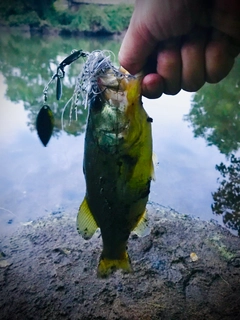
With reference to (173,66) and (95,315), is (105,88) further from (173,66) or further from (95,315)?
(95,315)

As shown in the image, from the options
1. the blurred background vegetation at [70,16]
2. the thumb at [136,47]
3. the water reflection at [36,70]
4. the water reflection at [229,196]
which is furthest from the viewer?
the blurred background vegetation at [70,16]

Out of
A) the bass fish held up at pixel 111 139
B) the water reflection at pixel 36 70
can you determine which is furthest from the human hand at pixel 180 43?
the water reflection at pixel 36 70

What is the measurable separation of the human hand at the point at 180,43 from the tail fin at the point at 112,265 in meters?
0.58

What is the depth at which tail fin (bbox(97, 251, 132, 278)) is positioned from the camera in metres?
1.25

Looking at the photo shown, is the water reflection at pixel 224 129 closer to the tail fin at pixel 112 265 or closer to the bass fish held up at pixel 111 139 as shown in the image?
the tail fin at pixel 112 265

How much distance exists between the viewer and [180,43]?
3.46ft

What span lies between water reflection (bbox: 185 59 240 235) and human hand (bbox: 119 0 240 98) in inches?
81.2

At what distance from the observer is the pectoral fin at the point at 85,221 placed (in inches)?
42.6

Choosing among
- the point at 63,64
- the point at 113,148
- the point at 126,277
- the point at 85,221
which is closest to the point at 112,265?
the point at 85,221

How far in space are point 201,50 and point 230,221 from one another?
2.21 meters

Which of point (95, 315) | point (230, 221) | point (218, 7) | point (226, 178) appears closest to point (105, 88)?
point (218, 7)

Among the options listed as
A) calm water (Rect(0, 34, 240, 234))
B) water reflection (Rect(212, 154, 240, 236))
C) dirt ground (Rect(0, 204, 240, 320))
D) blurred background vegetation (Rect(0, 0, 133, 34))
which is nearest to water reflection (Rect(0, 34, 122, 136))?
calm water (Rect(0, 34, 240, 234))

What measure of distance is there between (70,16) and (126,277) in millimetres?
12302

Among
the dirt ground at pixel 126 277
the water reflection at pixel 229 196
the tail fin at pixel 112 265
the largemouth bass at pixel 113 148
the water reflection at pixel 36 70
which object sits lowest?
the water reflection at pixel 36 70
